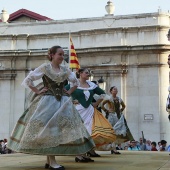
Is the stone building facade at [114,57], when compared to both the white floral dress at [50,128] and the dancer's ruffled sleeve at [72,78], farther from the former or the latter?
the white floral dress at [50,128]

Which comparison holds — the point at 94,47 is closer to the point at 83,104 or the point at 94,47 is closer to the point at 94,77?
the point at 94,77

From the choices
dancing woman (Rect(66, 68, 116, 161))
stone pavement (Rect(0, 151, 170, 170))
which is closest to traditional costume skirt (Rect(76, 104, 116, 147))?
dancing woman (Rect(66, 68, 116, 161))

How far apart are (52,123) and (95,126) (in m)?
2.66

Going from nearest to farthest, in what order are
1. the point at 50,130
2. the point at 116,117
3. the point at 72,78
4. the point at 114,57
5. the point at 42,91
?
the point at 50,130, the point at 42,91, the point at 72,78, the point at 116,117, the point at 114,57

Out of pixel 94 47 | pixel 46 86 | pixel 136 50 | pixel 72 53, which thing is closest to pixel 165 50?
pixel 136 50

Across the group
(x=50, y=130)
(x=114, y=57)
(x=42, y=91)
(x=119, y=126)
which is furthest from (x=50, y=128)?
(x=114, y=57)

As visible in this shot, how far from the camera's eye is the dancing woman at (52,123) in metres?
6.78

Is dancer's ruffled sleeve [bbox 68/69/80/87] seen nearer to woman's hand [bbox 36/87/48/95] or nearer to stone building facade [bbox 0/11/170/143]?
woman's hand [bbox 36/87/48/95]

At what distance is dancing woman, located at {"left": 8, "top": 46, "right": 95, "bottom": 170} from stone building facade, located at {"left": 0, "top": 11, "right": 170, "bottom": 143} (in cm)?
1895

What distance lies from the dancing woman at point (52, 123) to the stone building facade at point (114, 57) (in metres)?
18.9

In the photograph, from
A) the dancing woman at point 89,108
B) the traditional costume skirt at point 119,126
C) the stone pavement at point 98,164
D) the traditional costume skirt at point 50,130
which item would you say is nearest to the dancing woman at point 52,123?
the traditional costume skirt at point 50,130

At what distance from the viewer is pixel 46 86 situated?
7.34 m

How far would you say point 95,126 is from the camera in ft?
31.0

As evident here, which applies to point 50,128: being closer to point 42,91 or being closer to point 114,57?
point 42,91
